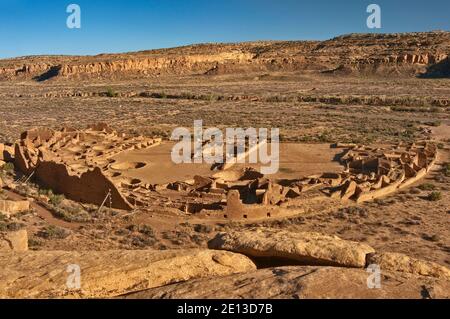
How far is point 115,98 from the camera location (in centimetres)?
6612

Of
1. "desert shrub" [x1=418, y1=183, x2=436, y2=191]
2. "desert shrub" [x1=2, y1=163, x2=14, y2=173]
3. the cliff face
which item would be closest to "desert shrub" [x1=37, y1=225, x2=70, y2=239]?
"desert shrub" [x1=2, y1=163, x2=14, y2=173]

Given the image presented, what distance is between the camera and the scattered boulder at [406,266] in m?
6.87

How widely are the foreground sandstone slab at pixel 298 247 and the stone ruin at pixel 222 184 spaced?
26.5ft

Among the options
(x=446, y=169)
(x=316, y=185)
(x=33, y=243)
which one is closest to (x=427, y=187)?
(x=446, y=169)

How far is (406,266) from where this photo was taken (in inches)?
273

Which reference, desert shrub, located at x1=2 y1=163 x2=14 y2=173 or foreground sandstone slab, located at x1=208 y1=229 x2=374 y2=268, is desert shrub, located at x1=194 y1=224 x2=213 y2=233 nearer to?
foreground sandstone slab, located at x1=208 y1=229 x2=374 y2=268

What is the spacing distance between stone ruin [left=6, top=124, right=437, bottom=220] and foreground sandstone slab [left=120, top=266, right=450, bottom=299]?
10.2 m

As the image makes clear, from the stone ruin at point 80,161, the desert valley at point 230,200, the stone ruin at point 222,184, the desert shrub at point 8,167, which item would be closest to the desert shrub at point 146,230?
the desert valley at point 230,200

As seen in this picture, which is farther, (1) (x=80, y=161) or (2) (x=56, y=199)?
(1) (x=80, y=161)

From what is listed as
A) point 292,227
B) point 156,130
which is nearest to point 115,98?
point 156,130

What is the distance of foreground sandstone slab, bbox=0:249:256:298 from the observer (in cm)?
595

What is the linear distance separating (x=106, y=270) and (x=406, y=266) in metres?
4.32

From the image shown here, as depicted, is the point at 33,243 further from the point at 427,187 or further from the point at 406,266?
the point at 427,187
